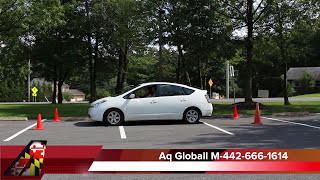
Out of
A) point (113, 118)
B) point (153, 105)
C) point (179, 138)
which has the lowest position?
point (179, 138)

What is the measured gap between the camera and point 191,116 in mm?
12695

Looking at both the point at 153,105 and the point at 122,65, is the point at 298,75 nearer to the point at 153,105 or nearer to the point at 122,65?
the point at 122,65

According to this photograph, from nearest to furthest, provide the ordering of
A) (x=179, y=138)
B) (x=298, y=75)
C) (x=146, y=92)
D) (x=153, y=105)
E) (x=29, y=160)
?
(x=29, y=160), (x=179, y=138), (x=153, y=105), (x=146, y=92), (x=298, y=75)

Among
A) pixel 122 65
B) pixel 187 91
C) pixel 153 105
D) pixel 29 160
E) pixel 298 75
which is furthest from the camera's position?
pixel 298 75

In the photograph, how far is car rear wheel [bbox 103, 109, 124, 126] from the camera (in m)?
12.2

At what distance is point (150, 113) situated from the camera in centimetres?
1235

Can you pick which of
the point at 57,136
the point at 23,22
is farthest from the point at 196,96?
the point at 23,22

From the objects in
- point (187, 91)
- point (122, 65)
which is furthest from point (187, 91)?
point (122, 65)

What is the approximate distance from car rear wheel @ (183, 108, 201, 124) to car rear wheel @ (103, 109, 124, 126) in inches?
99.5

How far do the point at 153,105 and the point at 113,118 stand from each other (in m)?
1.59

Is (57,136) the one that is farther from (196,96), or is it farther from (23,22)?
(23,22)

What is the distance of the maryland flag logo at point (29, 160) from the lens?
13.6ft

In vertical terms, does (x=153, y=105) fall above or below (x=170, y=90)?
below

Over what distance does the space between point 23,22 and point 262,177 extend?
18.1m
